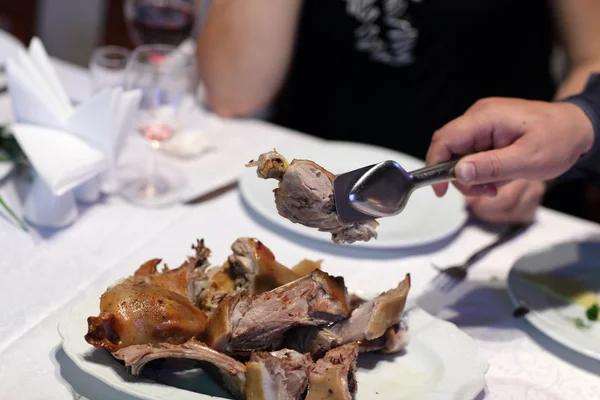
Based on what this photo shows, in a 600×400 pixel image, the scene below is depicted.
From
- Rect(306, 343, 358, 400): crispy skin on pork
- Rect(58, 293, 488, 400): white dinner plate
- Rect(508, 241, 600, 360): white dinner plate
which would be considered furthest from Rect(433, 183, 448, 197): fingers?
Rect(306, 343, 358, 400): crispy skin on pork

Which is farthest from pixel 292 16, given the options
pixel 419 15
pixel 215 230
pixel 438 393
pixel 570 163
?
pixel 438 393

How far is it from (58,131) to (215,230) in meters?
0.39

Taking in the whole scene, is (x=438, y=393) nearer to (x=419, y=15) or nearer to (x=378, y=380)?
(x=378, y=380)

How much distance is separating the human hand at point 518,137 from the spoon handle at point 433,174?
58 mm

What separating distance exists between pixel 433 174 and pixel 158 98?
0.69 metres

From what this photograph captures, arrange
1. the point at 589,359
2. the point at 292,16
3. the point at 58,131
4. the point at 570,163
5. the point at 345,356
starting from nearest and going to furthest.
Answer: the point at 345,356
the point at 589,359
the point at 570,163
the point at 58,131
the point at 292,16

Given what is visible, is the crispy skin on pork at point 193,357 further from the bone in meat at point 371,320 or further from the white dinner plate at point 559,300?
the white dinner plate at point 559,300

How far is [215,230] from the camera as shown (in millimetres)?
1489

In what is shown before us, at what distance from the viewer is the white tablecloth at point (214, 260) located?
1.07m

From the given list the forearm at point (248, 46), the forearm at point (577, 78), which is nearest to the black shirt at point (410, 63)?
the forearm at point (248, 46)

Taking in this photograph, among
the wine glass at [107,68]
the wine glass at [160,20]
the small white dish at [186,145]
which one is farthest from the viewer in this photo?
the wine glass at [160,20]

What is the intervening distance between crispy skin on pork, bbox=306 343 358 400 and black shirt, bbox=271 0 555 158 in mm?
1322

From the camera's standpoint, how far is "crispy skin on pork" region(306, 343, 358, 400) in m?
0.90

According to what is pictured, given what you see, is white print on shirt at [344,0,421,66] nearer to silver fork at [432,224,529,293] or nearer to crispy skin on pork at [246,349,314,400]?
silver fork at [432,224,529,293]
